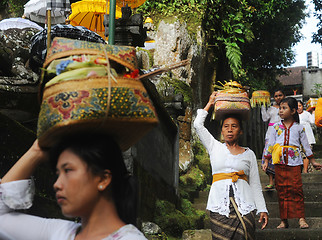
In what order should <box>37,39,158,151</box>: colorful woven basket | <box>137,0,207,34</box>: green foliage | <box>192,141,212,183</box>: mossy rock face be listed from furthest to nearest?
<box>137,0,207,34</box>: green foliage < <box>192,141,212,183</box>: mossy rock face < <box>37,39,158,151</box>: colorful woven basket

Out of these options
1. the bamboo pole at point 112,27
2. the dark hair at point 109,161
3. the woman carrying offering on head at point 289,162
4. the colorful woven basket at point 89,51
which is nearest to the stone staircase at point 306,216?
the woman carrying offering on head at point 289,162

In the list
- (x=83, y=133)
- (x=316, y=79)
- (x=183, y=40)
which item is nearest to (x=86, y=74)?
(x=83, y=133)

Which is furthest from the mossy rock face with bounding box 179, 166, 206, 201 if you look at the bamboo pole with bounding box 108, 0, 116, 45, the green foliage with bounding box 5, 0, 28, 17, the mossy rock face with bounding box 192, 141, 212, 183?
the green foliage with bounding box 5, 0, 28, 17

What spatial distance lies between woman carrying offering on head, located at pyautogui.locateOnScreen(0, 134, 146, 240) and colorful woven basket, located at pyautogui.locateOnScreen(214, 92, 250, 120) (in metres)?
3.09

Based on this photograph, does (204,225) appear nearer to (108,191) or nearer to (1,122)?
(1,122)

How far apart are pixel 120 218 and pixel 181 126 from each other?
31.3 ft

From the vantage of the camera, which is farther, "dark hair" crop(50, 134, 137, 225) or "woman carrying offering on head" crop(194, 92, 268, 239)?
"woman carrying offering on head" crop(194, 92, 268, 239)

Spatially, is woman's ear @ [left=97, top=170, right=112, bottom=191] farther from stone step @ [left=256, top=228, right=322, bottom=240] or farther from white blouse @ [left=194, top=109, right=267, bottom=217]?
stone step @ [left=256, top=228, right=322, bottom=240]

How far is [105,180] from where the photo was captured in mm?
1903

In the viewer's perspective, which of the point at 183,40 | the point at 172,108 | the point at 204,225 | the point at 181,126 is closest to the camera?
the point at 204,225

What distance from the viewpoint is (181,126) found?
37.6 ft

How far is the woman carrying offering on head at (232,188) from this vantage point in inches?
182

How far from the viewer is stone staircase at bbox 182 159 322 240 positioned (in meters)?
6.34

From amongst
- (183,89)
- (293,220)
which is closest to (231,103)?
(293,220)
